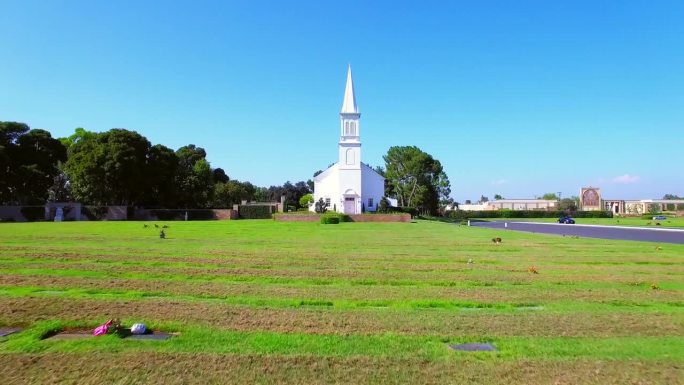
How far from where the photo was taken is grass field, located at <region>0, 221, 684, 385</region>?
4273 mm

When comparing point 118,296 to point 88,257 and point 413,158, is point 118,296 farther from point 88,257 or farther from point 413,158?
point 413,158

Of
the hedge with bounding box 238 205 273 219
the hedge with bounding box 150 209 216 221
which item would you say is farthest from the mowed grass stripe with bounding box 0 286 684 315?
the hedge with bounding box 238 205 273 219

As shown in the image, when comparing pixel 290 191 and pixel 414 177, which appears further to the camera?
pixel 290 191

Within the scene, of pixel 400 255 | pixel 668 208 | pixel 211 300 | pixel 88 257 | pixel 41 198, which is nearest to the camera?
pixel 211 300

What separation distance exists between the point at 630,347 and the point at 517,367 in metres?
1.60

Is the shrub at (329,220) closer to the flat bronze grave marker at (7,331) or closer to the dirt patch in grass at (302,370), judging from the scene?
the flat bronze grave marker at (7,331)

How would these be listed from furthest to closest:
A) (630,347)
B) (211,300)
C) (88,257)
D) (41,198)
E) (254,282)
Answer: (41,198)
(88,257)
(254,282)
(211,300)
(630,347)

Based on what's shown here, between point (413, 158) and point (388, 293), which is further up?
point (413, 158)

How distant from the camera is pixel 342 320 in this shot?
6.05 m

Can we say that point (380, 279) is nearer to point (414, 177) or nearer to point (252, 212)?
point (252, 212)

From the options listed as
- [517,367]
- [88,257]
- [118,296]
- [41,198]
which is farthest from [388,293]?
[41,198]

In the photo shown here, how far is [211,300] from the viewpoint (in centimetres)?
729

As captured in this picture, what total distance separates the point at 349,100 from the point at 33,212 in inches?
1448

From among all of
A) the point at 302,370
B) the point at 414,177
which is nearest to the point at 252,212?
the point at 414,177
